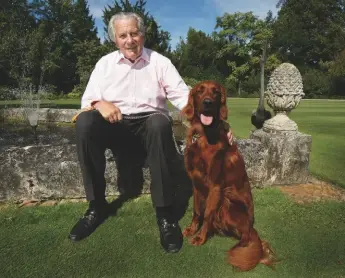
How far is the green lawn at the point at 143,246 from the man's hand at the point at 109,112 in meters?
0.90

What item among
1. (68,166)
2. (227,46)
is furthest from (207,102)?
(227,46)

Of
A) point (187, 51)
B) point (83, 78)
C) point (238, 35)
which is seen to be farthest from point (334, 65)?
point (83, 78)

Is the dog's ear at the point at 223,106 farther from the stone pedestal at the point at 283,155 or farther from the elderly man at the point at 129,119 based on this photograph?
the stone pedestal at the point at 283,155

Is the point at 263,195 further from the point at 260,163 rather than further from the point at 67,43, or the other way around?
the point at 67,43

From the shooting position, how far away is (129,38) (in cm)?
278

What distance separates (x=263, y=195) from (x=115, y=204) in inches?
60.7

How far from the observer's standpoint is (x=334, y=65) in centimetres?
3531

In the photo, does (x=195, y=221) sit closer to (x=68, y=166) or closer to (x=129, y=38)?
(x=68, y=166)

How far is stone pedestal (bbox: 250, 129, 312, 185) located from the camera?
350 centimetres

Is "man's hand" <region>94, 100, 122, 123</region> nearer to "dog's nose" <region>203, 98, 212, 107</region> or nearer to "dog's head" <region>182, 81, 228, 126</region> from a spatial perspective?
"dog's head" <region>182, 81, 228, 126</region>

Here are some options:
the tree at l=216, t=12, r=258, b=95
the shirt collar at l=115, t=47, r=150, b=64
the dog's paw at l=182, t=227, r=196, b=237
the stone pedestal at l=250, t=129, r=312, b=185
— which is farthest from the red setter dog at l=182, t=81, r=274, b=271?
the tree at l=216, t=12, r=258, b=95

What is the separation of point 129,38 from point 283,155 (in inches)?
82.0

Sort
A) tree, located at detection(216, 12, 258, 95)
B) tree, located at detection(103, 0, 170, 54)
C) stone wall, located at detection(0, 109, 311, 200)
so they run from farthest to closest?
tree, located at detection(216, 12, 258, 95) < tree, located at detection(103, 0, 170, 54) < stone wall, located at detection(0, 109, 311, 200)

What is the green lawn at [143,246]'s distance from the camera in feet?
6.74
